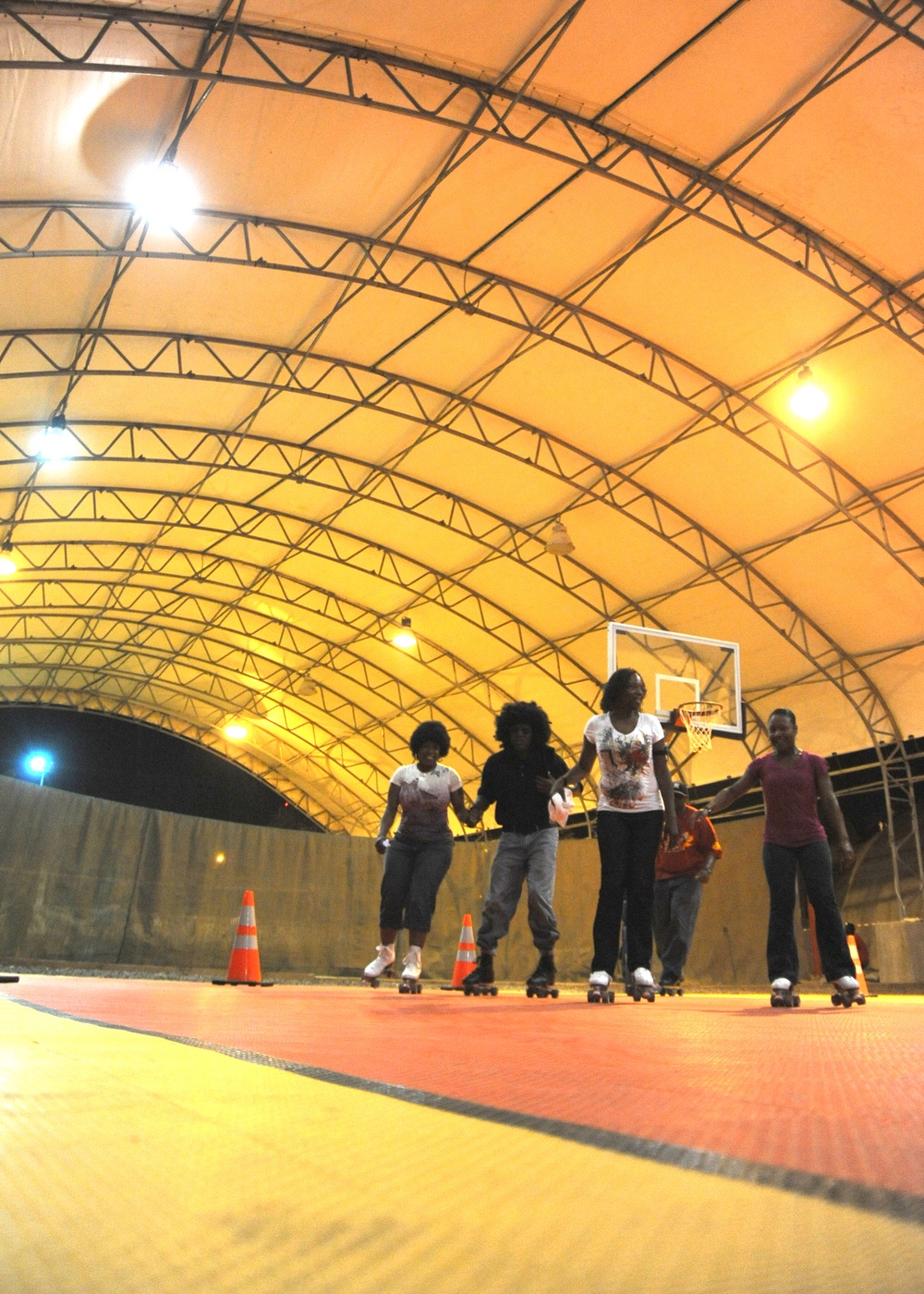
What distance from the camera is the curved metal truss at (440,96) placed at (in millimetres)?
9555

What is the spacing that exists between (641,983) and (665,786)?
100cm

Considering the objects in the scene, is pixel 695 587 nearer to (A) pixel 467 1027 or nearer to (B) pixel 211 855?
(B) pixel 211 855

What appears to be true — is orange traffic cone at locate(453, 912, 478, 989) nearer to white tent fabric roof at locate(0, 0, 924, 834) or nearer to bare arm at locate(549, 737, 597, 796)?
bare arm at locate(549, 737, 597, 796)

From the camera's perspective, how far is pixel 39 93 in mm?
10125

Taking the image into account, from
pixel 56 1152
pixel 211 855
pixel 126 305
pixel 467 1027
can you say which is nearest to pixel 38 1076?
pixel 56 1152

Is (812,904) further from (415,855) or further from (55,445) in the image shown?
(55,445)

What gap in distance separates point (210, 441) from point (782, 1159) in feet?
59.3

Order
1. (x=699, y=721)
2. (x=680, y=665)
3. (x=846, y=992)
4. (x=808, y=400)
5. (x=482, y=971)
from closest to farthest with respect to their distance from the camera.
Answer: (x=846, y=992) → (x=482, y=971) → (x=808, y=400) → (x=699, y=721) → (x=680, y=665)

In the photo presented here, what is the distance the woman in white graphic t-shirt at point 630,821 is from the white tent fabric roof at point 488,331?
770 cm

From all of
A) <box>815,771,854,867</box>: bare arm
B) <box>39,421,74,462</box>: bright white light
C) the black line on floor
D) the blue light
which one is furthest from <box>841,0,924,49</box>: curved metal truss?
the blue light

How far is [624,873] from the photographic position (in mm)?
5023

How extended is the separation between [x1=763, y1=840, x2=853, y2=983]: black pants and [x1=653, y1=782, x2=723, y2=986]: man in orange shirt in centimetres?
206

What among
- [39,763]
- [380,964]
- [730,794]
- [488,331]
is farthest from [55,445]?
[39,763]

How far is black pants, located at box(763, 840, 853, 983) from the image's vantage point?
5.15m
